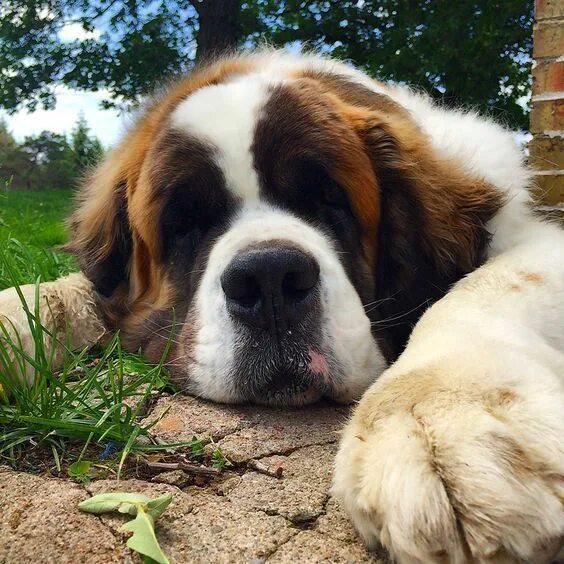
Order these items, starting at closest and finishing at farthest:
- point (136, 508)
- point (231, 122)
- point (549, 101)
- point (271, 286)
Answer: point (136, 508), point (271, 286), point (231, 122), point (549, 101)

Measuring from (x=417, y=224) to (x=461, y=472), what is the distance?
1192mm

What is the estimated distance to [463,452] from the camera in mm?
919

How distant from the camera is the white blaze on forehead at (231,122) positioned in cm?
183

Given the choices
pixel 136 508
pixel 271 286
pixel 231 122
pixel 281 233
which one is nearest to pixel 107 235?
pixel 231 122

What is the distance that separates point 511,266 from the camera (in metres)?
1.64

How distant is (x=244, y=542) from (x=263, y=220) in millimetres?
948

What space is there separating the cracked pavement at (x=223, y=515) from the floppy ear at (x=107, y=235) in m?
1.00

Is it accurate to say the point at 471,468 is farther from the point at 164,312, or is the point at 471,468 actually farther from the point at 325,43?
the point at 325,43

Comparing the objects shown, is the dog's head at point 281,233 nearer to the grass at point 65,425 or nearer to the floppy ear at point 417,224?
the floppy ear at point 417,224

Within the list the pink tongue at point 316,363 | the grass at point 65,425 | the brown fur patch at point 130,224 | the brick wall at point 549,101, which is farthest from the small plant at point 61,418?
the brick wall at point 549,101

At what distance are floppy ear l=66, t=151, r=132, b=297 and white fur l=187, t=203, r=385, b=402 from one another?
58cm

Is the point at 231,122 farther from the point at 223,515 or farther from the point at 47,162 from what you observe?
the point at 47,162

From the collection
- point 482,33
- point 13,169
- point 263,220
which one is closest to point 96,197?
point 263,220

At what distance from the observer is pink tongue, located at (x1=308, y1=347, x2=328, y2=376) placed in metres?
1.55
